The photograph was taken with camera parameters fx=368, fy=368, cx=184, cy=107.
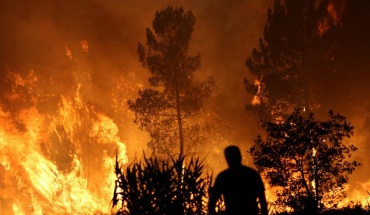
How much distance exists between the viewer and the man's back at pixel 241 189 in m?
4.93

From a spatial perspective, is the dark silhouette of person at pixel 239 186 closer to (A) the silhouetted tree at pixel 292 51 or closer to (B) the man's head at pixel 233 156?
(B) the man's head at pixel 233 156

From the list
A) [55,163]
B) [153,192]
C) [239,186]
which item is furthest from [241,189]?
[55,163]

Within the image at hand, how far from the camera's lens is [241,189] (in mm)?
4934

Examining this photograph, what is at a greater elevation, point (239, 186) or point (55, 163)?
point (55, 163)

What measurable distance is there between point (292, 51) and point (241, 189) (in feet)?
68.5

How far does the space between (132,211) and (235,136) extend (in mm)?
24195

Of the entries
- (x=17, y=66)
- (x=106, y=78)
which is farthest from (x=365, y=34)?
(x=17, y=66)

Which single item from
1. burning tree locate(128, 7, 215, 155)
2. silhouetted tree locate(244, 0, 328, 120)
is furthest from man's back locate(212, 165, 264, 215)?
burning tree locate(128, 7, 215, 155)

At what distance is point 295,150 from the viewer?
480 inches

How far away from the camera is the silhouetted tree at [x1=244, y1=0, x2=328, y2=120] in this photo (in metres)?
24.1

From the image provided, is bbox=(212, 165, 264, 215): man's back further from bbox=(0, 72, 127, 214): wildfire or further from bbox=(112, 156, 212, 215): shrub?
bbox=(0, 72, 127, 214): wildfire

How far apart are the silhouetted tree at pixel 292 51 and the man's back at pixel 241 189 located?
19874 millimetres

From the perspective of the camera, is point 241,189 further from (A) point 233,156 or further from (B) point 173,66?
(B) point 173,66

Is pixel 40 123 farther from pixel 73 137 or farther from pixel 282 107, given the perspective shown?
pixel 282 107
